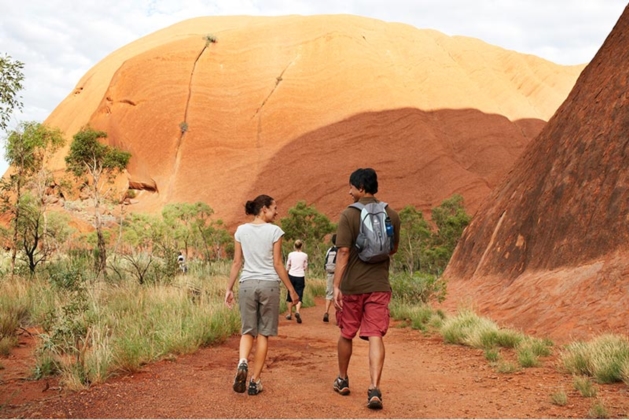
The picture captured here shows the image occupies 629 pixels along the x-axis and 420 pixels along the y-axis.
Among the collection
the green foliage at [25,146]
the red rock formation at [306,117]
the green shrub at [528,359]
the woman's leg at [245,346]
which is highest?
the red rock formation at [306,117]

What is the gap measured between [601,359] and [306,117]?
149ft

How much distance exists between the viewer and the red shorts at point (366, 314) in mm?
4855

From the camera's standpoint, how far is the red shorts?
4855 millimetres

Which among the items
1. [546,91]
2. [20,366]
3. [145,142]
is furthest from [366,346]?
[546,91]

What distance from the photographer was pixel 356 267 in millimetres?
4965

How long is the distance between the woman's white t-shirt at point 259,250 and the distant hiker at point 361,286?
0.68m

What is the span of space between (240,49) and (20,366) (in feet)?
176

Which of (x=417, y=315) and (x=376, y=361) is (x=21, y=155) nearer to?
(x=417, y=315)

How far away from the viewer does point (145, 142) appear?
51.1m

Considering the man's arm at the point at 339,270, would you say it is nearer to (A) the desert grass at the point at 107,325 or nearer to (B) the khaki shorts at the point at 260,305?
(B) the khaki shorts at the point at 260,305

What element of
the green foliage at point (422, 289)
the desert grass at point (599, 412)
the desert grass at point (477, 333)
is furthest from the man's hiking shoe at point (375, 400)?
the green foliage at point (422, 289)

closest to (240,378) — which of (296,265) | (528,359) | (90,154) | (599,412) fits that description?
(599,412)

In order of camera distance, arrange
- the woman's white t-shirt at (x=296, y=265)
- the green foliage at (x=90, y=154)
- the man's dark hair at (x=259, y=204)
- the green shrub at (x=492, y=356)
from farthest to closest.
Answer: the green foliage at (x=90, y=154) → the woman's white t-shirt at (x=296, y=265) → the green shrub at (x=492, y=356) → the man's dark hair at (x=259, y=204)

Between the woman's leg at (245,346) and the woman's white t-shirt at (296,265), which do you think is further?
the woman's white t-shirt at (296,265)
